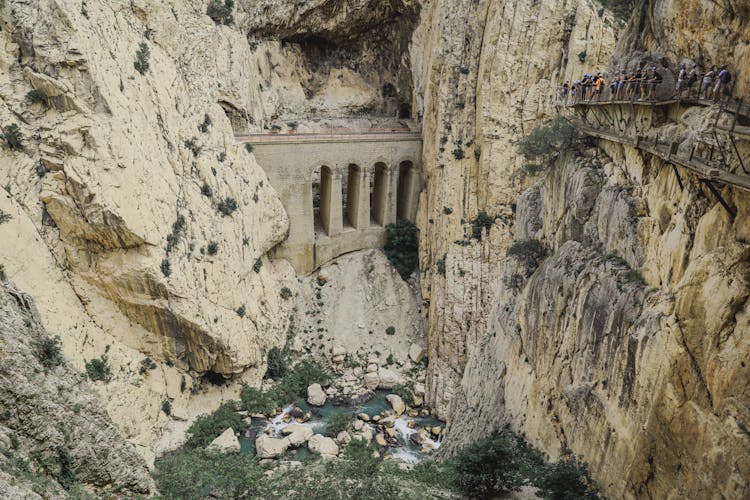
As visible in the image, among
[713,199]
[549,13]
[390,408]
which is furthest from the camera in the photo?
[390,408]

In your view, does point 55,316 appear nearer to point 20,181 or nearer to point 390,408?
point 20,181

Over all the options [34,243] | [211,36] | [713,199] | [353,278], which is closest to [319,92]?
[211,36]

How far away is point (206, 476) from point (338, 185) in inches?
857

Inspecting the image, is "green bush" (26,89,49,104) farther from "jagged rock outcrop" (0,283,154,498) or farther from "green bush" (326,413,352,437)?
"green bush" (326,413,352,437)

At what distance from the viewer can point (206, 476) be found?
21844 mm

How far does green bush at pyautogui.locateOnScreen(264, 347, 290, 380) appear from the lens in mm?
34438

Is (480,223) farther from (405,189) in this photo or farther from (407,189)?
(405,189)

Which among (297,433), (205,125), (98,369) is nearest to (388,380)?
(297,433)

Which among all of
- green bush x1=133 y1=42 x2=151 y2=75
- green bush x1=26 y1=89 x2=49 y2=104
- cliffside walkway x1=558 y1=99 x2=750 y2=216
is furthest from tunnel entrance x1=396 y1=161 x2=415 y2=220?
cliffside walkway x1=558 y1=99 x2=750 y2=216

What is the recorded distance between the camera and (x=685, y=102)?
13391 mm

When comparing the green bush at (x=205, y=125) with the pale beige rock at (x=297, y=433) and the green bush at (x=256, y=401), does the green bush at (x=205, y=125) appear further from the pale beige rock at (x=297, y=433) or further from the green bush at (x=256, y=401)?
the pale beige rock at (x=297, y=433)

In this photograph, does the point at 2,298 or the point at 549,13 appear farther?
the point at 549,13

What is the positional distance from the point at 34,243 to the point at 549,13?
28693 mm

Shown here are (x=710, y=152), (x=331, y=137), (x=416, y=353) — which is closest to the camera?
(x=710, y=152)
